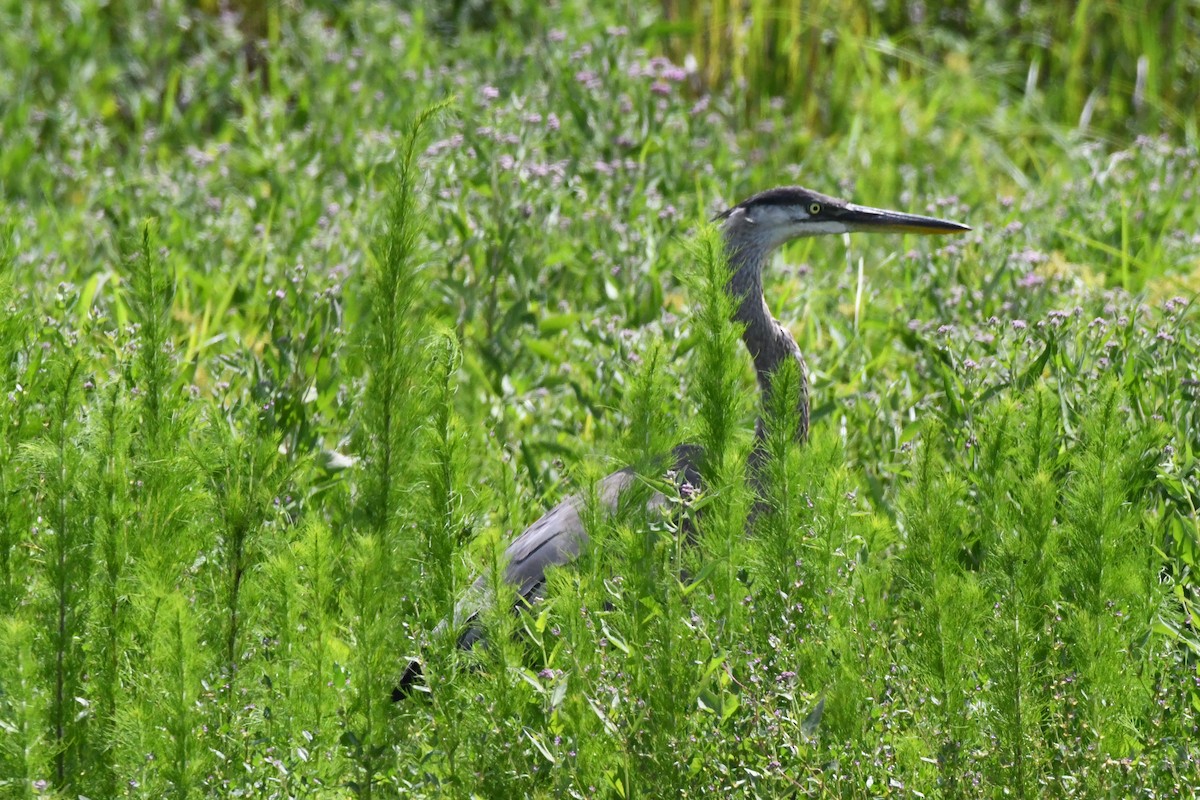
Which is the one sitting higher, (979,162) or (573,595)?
(573,595)

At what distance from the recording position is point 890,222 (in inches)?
193

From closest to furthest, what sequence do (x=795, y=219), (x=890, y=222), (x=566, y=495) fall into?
(x=566, y=495)
(x=890, y=222)
(x=795, y=219)

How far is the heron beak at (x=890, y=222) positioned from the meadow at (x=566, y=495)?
13.8 inches

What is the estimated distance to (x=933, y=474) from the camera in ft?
9.79

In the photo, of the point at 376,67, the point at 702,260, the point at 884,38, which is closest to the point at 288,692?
the point at 702,260

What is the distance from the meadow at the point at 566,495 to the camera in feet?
9.34

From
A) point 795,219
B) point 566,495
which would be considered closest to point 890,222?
point 795,219

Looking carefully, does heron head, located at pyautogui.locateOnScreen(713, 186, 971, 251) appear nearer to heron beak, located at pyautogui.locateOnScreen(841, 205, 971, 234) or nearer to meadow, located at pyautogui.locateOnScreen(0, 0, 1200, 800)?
heron beak, located at pyautogui.locateOnScreen(841, 205, 971, 234)

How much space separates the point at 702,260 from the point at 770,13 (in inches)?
225

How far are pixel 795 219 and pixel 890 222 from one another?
1.04ft

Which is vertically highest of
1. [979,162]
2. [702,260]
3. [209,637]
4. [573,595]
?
[702,260]

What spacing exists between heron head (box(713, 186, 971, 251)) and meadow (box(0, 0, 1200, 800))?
39cm

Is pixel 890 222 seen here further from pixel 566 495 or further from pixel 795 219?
pixel 566 495

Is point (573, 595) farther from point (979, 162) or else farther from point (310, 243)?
point (979, 162)
